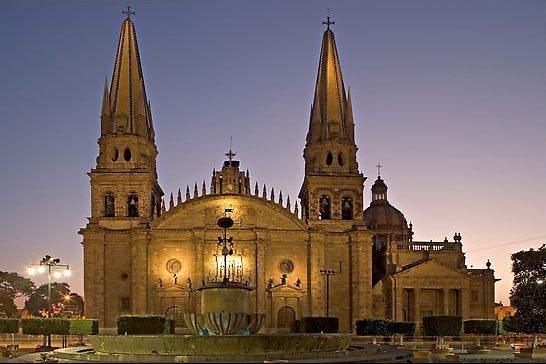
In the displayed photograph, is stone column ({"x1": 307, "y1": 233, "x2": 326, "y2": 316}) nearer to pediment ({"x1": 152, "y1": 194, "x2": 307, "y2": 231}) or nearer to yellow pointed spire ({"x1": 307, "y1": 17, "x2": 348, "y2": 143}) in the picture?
pediment ({"x1": 152, "y1": 194, "x2": 307, "y2": 231})

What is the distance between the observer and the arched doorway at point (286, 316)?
69.1 meters

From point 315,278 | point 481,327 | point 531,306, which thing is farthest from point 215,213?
point 531,306

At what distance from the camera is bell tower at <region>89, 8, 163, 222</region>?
69.9 meters

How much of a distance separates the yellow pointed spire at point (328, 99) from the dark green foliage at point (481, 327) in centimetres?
2109

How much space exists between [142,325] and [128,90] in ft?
79.2

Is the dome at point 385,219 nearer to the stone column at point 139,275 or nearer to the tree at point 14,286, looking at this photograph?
the stone column at point 139,275

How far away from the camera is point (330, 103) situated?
244 ft

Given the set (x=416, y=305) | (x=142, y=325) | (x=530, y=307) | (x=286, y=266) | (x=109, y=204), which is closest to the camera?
(x=530, y=307)

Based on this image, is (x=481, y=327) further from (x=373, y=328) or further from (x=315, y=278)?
(x=315, y=278)

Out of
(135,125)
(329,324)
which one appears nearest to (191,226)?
(135,125)

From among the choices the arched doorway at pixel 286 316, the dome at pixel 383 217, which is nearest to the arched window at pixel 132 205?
the arched doorway at pixel 286 316

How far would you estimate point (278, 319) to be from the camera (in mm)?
69000

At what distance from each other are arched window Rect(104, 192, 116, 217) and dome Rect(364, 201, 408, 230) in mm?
34579

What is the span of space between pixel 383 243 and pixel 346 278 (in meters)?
22.1
